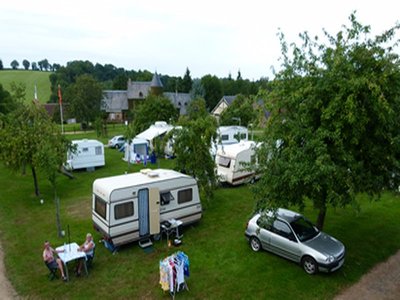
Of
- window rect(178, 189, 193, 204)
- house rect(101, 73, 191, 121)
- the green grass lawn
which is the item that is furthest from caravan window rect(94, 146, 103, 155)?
house rect(101, 73, 191, 121)

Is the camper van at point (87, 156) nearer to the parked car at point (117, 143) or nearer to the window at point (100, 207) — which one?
the parked car at point (117, 143)

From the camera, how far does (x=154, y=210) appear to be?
422 inches

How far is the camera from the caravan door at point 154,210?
10664 mm

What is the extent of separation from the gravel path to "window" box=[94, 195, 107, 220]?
10.3 feet

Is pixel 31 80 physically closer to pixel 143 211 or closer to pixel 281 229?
pixel 143 211

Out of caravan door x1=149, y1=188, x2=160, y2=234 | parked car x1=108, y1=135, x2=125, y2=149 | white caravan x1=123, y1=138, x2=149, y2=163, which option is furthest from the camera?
parked car x1=108, y1=135, x2=125, y2=149

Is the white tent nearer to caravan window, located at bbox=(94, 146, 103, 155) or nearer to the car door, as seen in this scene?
caravan window, located at bbox=(94, 146, 103, 155)

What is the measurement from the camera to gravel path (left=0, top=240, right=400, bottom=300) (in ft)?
26.2

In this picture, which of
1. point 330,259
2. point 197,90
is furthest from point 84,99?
point 330,259

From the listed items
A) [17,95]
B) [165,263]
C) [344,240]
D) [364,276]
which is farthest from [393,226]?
[17,95]

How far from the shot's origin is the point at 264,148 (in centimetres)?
866

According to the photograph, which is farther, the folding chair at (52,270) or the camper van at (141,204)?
the camper van at (141,204)

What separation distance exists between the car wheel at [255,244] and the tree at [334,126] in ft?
7.78

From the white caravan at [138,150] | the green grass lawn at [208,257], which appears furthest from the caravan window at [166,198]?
the white caravan at [138,150]
